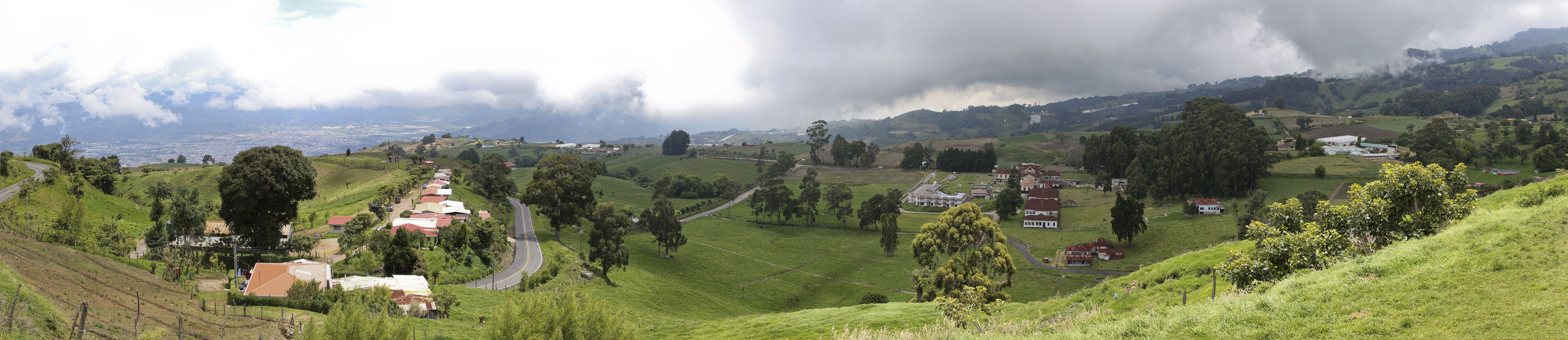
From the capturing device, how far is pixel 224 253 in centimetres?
3562

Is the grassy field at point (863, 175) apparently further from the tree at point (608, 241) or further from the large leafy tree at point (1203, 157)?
the tree at point (608, 241)

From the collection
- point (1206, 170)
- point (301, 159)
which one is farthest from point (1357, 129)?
point (301, 159)

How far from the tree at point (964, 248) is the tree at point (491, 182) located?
6238 cm

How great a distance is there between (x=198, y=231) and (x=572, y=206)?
87.5ft

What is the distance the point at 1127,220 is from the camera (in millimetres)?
61719

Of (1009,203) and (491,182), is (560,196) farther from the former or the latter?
(1009,203)

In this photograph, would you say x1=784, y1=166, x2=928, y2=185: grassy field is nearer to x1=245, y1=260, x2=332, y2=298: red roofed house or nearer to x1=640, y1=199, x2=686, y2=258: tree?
x1=640, y1=199, x2=686, y2=258: tree

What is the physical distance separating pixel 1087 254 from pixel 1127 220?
6.48m

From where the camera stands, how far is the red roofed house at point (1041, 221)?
76562 millimetres

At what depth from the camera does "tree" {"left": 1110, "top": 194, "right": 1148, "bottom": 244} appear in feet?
202

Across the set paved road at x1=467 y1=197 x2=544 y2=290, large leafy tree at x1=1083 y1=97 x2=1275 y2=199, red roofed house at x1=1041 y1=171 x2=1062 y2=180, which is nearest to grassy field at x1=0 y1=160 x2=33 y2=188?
paved road at x1=467 y1=197 x2=544 y2=290

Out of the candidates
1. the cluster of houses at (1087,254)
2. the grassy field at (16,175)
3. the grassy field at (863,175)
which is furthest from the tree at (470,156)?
the cluster of houses at (1087,254)

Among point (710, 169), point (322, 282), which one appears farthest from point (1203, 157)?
point (710, 169)

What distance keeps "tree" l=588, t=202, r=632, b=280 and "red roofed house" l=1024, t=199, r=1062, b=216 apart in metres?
49.9
